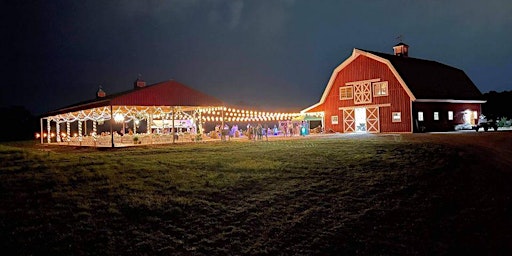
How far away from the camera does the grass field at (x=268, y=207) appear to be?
6.82 metres

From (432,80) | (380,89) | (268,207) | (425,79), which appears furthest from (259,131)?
(268,207)

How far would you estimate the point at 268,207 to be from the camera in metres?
8.46

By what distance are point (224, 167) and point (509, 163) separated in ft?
25.8

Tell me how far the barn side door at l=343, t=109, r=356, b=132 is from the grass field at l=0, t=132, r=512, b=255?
16.6m

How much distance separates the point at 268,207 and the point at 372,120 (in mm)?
20980

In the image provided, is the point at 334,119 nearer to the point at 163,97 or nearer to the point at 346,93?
the point at 346,93

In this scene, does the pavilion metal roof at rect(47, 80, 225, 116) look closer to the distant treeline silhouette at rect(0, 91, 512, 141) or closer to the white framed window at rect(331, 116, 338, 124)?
the white framed window at rect(331, 116, 338, 124)

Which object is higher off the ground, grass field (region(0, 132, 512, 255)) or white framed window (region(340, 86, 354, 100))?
white framed window (region(340, 86, 354, 100))

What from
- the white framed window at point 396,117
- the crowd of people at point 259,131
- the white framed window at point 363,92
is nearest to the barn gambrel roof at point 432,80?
the white framed window at point 396,117

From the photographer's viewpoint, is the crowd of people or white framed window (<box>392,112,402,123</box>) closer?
the crowd of people

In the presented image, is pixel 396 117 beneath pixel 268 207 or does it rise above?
above

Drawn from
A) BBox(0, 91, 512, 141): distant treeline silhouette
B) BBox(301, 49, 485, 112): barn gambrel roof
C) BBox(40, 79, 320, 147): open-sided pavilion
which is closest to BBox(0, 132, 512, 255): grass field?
BBox(40, 79, 320, 147): open-sided pavilion

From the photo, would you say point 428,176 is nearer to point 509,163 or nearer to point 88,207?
point 509,163

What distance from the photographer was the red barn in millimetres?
26000
